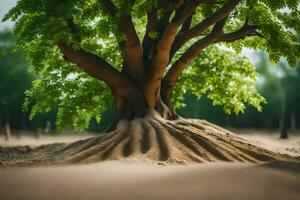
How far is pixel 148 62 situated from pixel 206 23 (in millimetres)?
2102

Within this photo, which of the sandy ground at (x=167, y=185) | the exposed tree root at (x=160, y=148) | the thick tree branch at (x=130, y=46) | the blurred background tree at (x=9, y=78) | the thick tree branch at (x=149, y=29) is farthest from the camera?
the blurred background tree at (x=9, y=78)

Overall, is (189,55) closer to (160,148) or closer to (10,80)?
(160,148)

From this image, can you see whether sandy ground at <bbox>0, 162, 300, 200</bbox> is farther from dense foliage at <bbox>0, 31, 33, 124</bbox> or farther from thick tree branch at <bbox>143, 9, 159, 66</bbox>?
dense foliage at <bbox>0, 31, 33, 124</bbox>

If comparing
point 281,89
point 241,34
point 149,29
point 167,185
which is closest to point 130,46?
point 149,29

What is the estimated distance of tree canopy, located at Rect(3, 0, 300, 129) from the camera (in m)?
9.25

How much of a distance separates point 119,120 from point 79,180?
6.41m

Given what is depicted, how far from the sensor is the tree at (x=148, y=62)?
9.14 meters

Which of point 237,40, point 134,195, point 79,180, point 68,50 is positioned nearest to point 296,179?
point 134,195

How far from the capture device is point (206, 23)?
418 inches

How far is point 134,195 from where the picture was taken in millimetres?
4648

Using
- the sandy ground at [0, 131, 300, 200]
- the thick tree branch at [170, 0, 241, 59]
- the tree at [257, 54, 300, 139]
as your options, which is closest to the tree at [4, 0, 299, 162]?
the thick tree branch at [170, 0, 241, 59]

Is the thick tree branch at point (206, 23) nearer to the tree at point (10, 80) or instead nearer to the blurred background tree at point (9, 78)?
the blurred background tree at point (9, 78)

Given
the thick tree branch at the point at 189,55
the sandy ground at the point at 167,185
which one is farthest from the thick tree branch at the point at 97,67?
the sandy ground at the point at 167,185

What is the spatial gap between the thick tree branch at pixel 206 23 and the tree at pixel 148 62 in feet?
0.08
